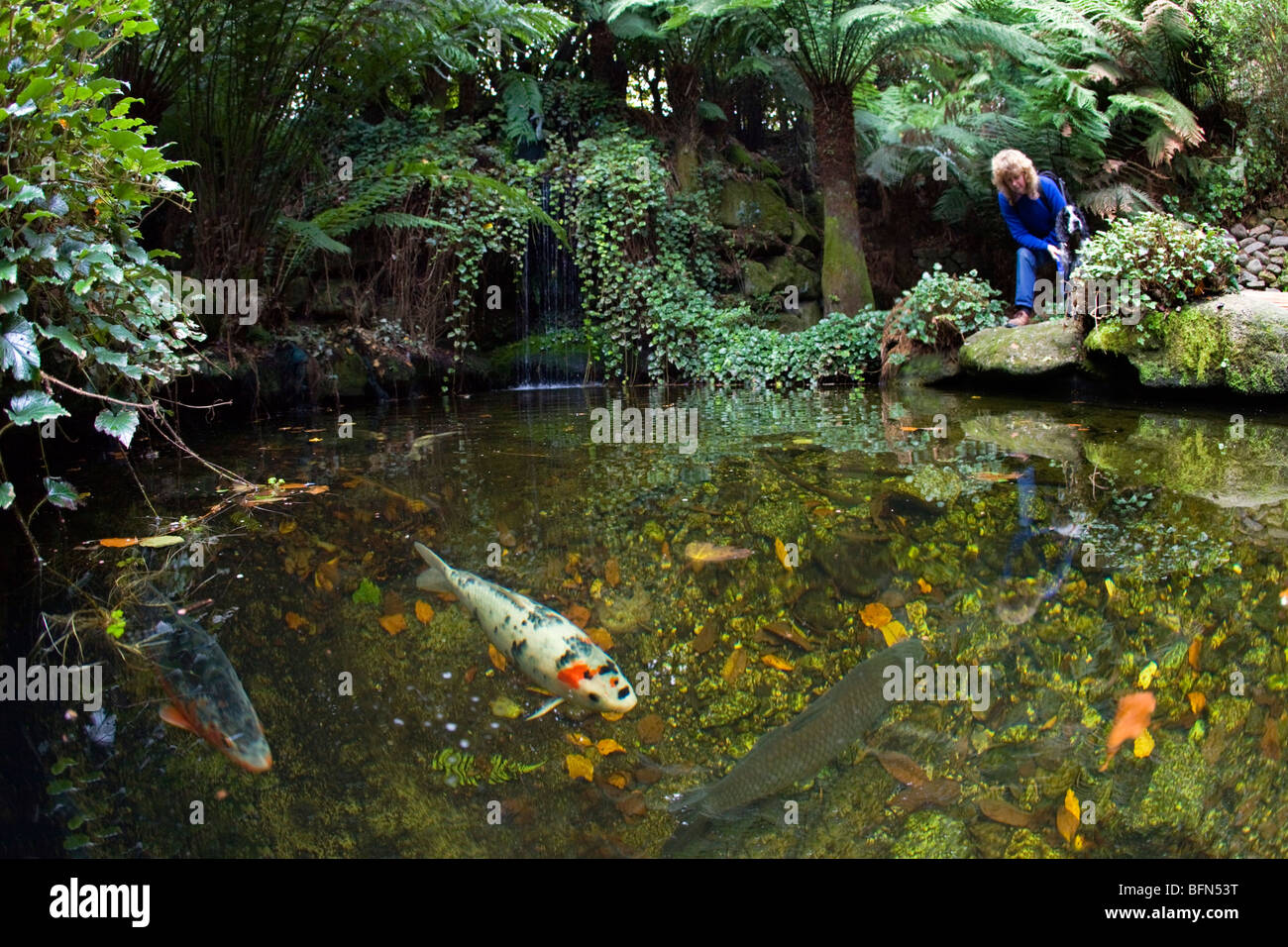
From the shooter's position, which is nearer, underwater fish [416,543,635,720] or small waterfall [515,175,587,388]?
underwater fish [416,543,635,720]

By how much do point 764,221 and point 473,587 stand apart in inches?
310

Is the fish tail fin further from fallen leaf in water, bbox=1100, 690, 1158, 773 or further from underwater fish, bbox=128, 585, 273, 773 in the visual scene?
fallen leaf in water, bbox=1100, 690, 1158, 773

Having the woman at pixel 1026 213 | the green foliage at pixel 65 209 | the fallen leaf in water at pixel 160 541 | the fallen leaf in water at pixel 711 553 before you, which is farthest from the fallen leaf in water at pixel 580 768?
the woman at pixel 1026 213

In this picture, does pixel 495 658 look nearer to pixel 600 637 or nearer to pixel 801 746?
pixel 600 637

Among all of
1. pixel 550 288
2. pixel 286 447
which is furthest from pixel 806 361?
pixel 286 447

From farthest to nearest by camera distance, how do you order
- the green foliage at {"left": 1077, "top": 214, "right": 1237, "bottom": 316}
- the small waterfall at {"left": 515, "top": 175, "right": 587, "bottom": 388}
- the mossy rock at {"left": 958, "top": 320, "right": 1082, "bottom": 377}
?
1. the small waterfall at {"left": 515, "top": 175, "right": 587, "bottom": 388}
2. the mossy rock at {"left": 958, "top": 320, "right": 1082, "bottom": 377}
3. the green foliage at {"left": 1077, "top": 214, "right": 1237, "bottom": 316}

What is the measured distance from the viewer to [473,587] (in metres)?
2.10

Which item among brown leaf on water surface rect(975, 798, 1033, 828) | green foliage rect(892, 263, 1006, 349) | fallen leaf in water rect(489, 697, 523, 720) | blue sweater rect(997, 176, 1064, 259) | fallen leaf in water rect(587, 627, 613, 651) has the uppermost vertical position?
blue sweater rect(997, 176, 1064, 259)

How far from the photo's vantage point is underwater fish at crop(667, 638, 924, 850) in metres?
1.31

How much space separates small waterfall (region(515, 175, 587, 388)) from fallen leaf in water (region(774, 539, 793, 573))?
6367mm

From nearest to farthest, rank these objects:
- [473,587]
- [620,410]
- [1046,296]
Result: 1. [473,587]
2. [620,410]
3. [1046,296]

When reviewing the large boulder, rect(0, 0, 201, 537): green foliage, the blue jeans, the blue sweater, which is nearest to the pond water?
rect(0, 0, 201, 537): green foliage
